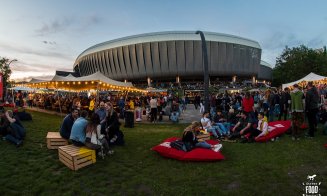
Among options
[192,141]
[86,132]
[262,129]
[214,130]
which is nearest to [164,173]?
[192,141]

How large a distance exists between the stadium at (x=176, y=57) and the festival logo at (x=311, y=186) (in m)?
60.2

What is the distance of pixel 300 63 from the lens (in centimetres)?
5128

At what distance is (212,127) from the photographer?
33.4 ft

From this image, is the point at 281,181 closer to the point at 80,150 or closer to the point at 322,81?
the point at 80,150

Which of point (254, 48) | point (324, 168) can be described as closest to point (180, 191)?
→ point (324, 168)

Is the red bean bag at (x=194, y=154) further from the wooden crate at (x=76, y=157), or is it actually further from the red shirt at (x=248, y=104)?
the red shirt at (x=248, y=104)

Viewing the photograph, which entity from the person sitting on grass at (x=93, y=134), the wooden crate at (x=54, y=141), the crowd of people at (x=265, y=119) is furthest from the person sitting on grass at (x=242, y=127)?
the wooden crate at (x=54, y=141)

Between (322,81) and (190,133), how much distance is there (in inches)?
823

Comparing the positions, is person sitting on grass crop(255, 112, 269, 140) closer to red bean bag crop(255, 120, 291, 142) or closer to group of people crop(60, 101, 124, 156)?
red bean bag crop(255, 120, 291, 142)

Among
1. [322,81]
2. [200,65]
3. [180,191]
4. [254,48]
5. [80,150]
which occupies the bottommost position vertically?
[180,191]

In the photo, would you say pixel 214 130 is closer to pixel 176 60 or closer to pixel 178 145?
pixel 178 145

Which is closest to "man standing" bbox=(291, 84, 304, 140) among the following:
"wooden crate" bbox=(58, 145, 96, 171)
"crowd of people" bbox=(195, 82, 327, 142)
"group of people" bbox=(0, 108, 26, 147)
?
"crowd of people" bbox=(195, 82, 327, 142)

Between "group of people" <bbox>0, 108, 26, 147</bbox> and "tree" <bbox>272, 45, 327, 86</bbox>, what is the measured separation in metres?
54.6

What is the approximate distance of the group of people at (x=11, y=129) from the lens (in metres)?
8.23
